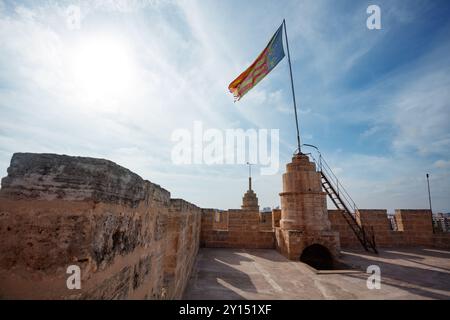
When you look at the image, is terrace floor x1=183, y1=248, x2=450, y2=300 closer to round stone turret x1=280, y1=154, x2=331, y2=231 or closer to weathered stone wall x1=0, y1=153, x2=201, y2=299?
round stone turret x1=280, y1=154, x2=331, y2=231

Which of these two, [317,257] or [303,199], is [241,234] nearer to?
[317,257]

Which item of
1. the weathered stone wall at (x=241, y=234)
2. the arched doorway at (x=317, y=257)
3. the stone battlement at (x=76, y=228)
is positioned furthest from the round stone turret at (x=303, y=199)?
the stone battlement at (x=76, y=228)

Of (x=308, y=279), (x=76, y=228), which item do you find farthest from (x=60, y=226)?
(x=308, y=279)

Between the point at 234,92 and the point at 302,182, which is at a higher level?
the point at 234,92

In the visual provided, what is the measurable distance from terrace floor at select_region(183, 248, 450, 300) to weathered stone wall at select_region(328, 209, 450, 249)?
98.3 inches

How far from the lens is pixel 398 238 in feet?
36.0

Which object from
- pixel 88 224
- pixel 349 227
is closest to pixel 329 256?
pixel 349 227

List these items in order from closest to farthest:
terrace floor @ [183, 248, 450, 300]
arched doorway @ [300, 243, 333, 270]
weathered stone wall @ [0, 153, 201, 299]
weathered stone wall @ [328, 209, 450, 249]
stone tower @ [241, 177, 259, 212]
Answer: weathered stone wall @ [0, 153, 201, 299] → terrace floor @ [183, 248, 450, 300] → arched doorway @ [300, 243, 333, 270] → weathered stone wall @ [328, 209, 450, 249] → stone tower @ [241, 177, 259, 212]

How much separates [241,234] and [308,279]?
5.24m

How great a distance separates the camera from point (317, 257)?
8.69 m

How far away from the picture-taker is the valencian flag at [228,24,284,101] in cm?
1010

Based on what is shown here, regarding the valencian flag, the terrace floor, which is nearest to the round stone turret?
the terrace floor

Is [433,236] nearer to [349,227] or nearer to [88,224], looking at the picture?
[349,227]
